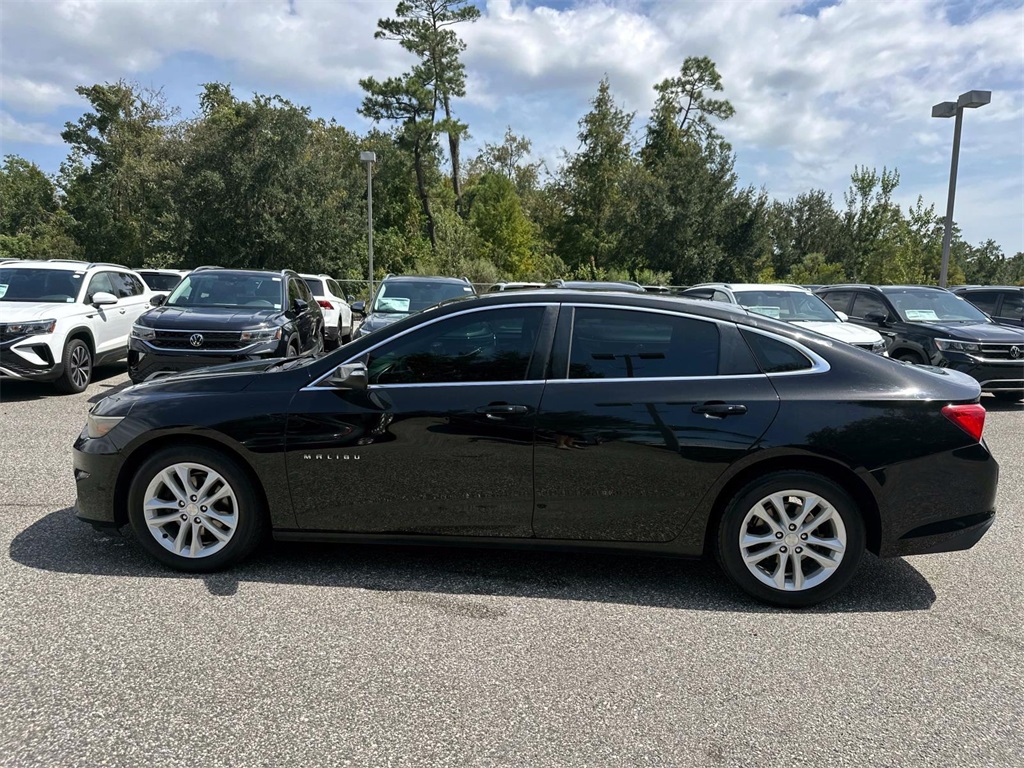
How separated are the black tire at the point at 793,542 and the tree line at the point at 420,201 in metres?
28.5

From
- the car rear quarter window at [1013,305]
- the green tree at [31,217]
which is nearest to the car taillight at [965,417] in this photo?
the car rear quarter window at [1013,305]

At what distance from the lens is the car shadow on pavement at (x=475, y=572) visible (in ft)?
12.5

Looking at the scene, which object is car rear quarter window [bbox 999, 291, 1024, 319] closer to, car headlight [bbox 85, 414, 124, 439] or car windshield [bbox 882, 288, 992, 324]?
car windshield [bbox 882, 288, 992, 324]

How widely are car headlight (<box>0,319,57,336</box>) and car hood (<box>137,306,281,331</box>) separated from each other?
1261 mm

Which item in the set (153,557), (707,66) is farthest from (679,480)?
(707,66)

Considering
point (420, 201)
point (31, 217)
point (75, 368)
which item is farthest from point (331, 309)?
point (31, 217)

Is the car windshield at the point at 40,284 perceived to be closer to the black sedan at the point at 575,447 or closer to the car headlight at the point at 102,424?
the car headlight at the point at 102,424

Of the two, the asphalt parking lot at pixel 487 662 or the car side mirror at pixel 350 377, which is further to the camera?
the car side mirror at pixel 350 377

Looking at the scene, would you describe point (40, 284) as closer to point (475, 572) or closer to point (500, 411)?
point (475, 572)

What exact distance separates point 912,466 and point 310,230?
3164cm

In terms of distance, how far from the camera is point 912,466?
11.9ft

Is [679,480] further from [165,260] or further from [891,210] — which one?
[891,210]

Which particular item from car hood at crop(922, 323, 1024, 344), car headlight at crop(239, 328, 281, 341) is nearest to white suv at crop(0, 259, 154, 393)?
car headlight at crop(239, 328, 281, 341)

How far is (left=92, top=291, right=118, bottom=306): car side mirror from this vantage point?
9.72 m
